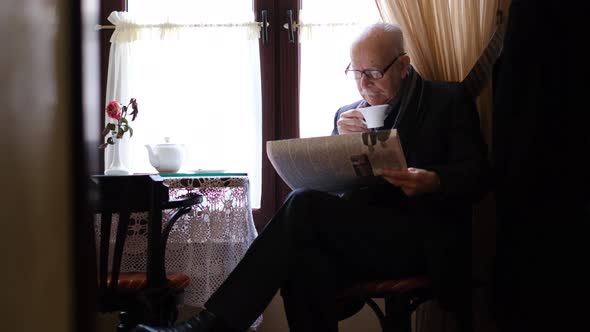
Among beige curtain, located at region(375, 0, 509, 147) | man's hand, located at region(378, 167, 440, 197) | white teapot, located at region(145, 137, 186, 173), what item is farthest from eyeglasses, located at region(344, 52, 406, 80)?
white teapot, located at region(145, 137, 186, 173)

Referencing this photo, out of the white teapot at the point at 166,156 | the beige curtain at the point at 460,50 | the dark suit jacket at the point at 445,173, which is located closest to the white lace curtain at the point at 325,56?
the beige curtain at the point at 460,50

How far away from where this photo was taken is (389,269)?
4.50 ft

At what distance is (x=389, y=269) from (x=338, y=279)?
0.42ft

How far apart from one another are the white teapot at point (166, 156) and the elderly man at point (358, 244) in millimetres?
725

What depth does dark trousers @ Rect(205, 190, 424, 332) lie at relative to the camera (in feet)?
4.23

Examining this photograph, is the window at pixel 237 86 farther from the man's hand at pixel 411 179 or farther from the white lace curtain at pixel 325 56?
the man's hand at pixel 411 179

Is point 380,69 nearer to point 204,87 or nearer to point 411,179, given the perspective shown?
point 411,179

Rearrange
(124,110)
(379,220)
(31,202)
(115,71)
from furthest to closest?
1. (115,71)
2. (124,110)
3. (379,220)
4. (31,202)

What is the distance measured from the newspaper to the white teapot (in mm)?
646

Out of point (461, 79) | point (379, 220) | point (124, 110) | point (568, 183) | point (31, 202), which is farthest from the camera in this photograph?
point (124, 110)

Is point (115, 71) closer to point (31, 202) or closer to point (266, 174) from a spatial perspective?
point (266, 174)

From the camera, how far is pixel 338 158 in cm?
131

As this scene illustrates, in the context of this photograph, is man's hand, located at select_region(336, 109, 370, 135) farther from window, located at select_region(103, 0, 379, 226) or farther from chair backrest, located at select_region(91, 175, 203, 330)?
window, located at select_region(103, 0, 379, 226)

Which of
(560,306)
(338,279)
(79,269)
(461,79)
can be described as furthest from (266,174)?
(79,269)
